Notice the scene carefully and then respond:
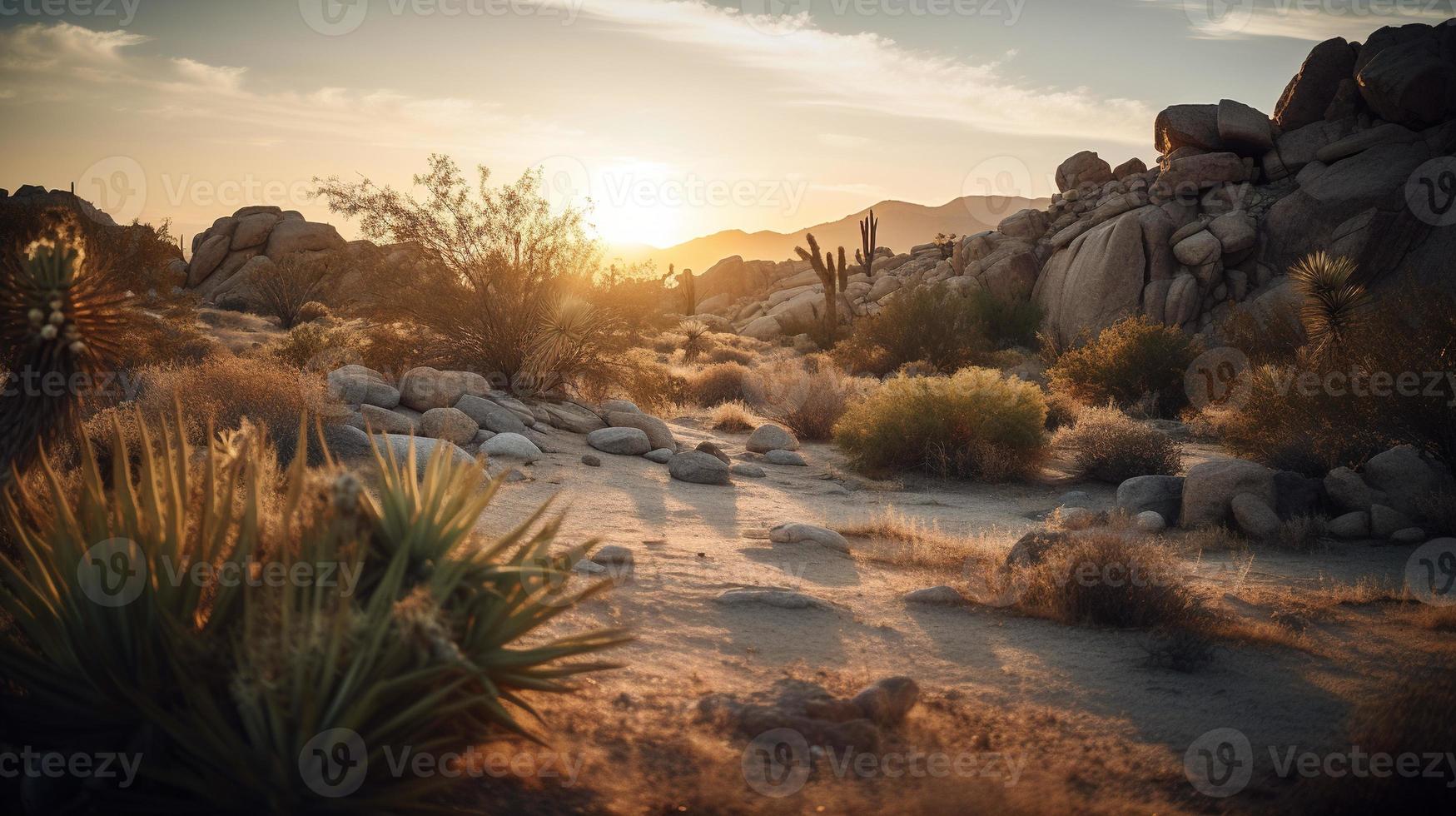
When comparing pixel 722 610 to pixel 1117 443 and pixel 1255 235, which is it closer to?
pixel 1117 443

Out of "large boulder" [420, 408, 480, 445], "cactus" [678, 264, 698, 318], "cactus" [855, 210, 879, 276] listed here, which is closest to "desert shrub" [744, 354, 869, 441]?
"large boulder" [420, 408, 480, 445]

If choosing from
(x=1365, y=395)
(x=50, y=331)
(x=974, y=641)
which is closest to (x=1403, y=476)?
(x=1365, y=395)

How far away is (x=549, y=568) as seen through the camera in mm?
3494

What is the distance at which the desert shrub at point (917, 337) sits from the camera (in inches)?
907

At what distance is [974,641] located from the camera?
5746 millimetres

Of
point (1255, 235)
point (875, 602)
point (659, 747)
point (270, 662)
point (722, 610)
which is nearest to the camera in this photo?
point (270, 662)

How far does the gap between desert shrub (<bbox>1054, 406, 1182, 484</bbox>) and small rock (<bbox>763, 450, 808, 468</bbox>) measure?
406 centimetres

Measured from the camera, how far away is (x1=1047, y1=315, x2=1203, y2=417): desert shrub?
56.5 feet

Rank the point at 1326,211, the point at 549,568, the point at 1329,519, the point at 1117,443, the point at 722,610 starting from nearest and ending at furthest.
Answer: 1. the point at 549,568
2. the point at 722,610
3. the point at 1329,519
4. the point at 1117,443
5. the point at 1326,211

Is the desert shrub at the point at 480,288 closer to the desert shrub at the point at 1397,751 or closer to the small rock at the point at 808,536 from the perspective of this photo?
the small rock at the point at 808,536

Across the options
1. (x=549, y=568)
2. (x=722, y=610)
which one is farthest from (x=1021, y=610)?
(x=549, y=568)

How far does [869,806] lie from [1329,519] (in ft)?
25.2

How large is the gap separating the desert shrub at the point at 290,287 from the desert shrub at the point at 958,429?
23725 mm

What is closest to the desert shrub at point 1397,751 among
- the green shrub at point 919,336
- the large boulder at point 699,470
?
the large boulder at point 699,470
